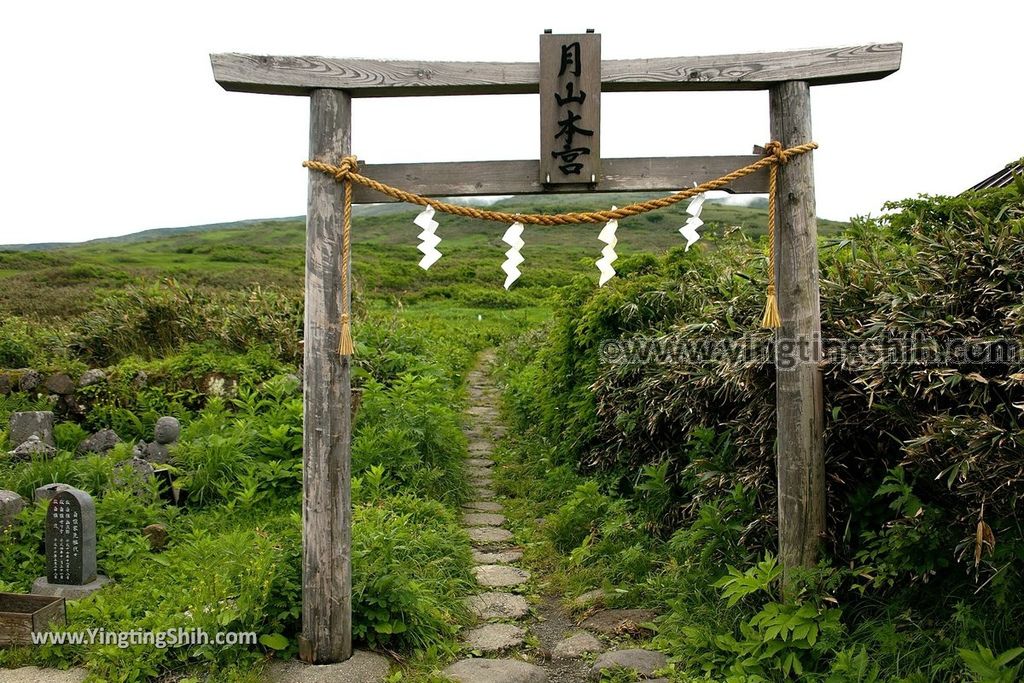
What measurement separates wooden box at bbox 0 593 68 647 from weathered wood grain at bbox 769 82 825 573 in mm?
4622

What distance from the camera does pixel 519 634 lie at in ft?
17.5

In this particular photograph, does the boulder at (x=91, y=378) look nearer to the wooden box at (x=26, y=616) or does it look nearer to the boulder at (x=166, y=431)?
the boulder at (x=166, y=431)

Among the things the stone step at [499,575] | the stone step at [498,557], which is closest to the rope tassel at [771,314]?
the stone step at [499,575]

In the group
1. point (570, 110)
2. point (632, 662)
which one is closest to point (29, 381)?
point (570, 110)

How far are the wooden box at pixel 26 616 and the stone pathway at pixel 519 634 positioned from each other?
261cm

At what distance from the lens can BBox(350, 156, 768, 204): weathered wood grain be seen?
184 inches

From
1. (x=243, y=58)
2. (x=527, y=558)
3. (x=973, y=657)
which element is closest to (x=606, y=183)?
(x=243, y=58)

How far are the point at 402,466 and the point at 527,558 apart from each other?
176 cm

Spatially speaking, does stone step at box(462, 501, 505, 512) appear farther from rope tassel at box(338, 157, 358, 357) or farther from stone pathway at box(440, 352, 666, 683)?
rope tassel at box(338, 157, 358, 357)

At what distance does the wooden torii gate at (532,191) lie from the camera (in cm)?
462

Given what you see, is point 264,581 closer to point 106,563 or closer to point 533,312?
point 106,563

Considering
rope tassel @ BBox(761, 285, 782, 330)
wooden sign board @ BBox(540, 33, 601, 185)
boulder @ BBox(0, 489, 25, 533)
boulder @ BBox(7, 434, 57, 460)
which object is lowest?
boulder @ BBox(0, 489, 25, 533)

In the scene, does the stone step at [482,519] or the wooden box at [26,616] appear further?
the stone step at [482,519]

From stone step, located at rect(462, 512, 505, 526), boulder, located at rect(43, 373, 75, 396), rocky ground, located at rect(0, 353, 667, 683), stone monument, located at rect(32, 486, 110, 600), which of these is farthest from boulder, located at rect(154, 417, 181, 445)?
rocky ground, located at rect(0, 353, 667, 683)
